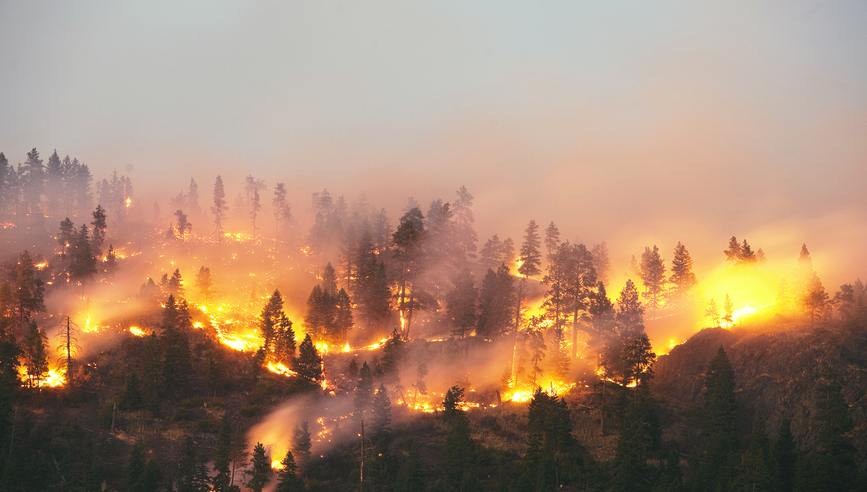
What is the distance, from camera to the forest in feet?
172

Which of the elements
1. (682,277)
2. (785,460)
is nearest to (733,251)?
(682,277)

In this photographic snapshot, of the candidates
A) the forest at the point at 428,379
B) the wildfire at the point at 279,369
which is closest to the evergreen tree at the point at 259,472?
the forest at the point at 428,379

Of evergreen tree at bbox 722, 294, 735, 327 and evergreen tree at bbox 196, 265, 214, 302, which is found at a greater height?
evergreen tree at bbox 196, 265, 214, 302

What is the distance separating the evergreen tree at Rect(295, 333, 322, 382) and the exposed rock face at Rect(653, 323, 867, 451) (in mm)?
41533

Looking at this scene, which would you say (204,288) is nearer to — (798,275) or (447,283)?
(447,283)

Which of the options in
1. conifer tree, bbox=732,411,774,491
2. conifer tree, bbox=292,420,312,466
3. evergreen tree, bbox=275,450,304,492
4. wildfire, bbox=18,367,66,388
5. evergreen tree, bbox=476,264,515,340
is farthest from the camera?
evergreen tree, bbox=476,264,515,340

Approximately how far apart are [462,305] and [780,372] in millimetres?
40640

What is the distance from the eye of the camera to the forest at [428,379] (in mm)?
52344

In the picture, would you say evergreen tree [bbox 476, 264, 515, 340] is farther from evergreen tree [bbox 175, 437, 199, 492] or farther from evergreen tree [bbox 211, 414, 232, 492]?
evergreen tree [bbox 175, 437, 199, 492]

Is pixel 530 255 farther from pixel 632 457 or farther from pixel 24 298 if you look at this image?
pixel 24 298

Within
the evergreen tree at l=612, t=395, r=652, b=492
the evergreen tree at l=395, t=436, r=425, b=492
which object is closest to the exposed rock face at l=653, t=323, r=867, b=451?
the evergreen tree at l=612, t=395, r=652, b=492

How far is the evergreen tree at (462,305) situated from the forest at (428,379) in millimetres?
382

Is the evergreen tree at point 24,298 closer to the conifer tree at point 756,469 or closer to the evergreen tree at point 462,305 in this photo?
the evergreen tree at point 462,305

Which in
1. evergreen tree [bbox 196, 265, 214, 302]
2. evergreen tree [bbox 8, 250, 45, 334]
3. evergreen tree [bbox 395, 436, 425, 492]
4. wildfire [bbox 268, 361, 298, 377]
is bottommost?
evergreen tree [bbox 395, 436, 425, 492]
